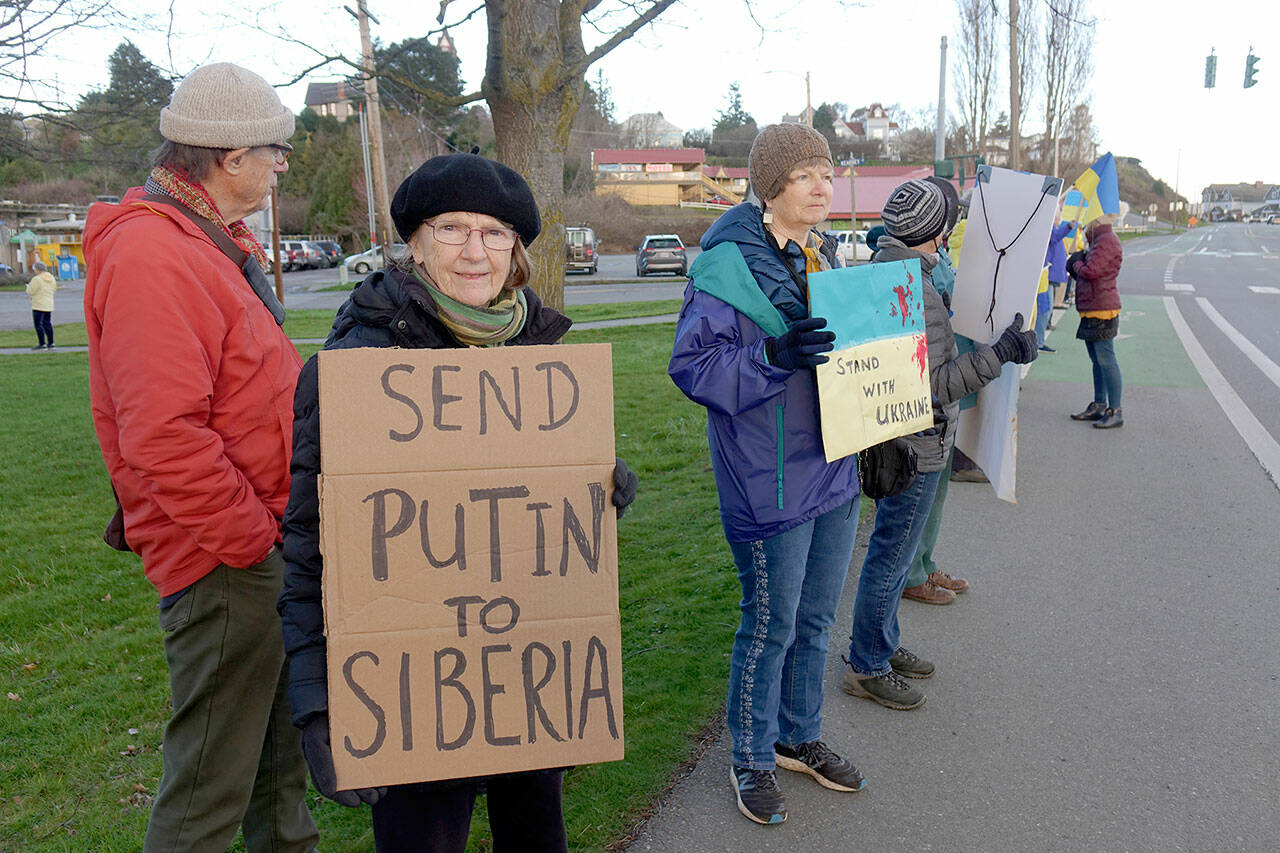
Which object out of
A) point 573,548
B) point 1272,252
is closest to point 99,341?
point 573,548

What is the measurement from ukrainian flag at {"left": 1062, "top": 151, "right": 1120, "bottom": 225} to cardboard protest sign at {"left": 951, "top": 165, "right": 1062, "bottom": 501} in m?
5.12

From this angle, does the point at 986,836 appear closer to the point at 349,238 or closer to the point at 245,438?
the point at 245,438

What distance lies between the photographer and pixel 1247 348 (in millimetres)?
13227

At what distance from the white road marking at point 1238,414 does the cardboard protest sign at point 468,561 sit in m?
6.35

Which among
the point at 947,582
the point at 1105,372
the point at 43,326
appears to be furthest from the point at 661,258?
the point at 947,582

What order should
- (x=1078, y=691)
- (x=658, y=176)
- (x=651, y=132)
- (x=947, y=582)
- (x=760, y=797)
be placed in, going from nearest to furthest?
(x=760, y=797)
(x=1078, y=691)
(x=947, y=582)
(x=658, y=176)
(x=651, y=132)

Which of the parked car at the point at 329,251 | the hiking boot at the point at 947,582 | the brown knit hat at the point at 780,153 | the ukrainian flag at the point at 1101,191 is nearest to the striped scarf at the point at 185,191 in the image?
the brown knit hat at the point at 780,153

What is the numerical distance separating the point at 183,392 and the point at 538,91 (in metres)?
4.13

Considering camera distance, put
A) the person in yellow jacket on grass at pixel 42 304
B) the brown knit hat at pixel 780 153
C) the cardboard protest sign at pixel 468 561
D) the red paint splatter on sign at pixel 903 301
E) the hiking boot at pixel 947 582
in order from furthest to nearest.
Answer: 1. the person in yellow jacket on grass at pixel 42 304
2. the hiking boot at pixel 947 582
3. the red paint splatter on sign at pixel 903 301
4. the brown knit hat at pixel 780 153
5. the cardboard protest sign at pixel 468 561

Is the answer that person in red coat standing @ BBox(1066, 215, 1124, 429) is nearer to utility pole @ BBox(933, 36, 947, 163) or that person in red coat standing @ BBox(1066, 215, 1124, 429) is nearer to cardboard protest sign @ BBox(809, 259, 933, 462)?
cardboard protest sign @ BBox(809, 259, 933, 462)

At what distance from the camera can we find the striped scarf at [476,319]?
1933 millimetres

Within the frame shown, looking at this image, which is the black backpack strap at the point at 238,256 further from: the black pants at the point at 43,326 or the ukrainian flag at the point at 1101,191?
the black pants at the point at 43,326

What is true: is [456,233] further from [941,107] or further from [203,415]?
[941,107]

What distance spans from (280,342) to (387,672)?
0.93 meters
